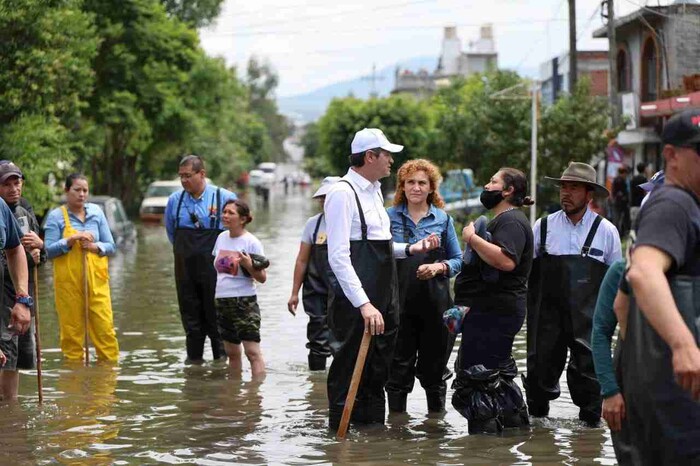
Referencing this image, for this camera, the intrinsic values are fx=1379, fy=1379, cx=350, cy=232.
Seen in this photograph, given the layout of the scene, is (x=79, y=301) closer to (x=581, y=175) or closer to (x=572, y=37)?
(x=581, y=175)

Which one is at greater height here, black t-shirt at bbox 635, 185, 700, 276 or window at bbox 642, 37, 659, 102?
window at bbox 642, 37, 659, 102

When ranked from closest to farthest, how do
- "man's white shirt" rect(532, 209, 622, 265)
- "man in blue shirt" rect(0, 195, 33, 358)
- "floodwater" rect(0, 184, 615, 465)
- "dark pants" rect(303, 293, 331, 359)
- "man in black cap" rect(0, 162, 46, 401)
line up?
"man in blue shirt" rect(0, 195, 33, 358), "floodwater" rect(0, 184, 615, 465), "man's white shirt" rect(532, 209, 622, 265), "man in black cap" rect(0, 162, 46, 401), "dark pants" rect(303, 293, 331, 359)

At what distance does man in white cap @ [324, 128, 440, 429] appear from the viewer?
334 inches

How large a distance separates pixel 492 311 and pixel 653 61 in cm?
3367

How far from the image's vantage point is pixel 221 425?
9.66 metres

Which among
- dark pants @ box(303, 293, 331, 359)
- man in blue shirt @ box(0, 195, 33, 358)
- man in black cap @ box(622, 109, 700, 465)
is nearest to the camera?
man in black cap @ box(622, 109, 700, 465)

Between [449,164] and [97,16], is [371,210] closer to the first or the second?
[449,164]

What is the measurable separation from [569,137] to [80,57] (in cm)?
1133

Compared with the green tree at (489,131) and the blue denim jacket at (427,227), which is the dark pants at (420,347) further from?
the green tree at (489,131)

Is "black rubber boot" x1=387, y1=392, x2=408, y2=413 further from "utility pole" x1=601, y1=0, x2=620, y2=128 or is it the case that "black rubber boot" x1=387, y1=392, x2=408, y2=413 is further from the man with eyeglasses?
"utility pole" x1=601, y1=0, x2=620, y2=128

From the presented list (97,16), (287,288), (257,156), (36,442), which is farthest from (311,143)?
(36,442)

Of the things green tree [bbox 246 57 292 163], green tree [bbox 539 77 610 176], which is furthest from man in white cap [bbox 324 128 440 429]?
green tree [bbox 246 57 292 163]

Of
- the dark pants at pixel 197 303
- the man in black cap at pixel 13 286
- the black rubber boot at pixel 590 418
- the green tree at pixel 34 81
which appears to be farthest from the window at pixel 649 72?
the black rubber boot at pixel 590 418

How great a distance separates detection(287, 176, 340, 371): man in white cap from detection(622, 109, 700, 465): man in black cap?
6481 millimetres
